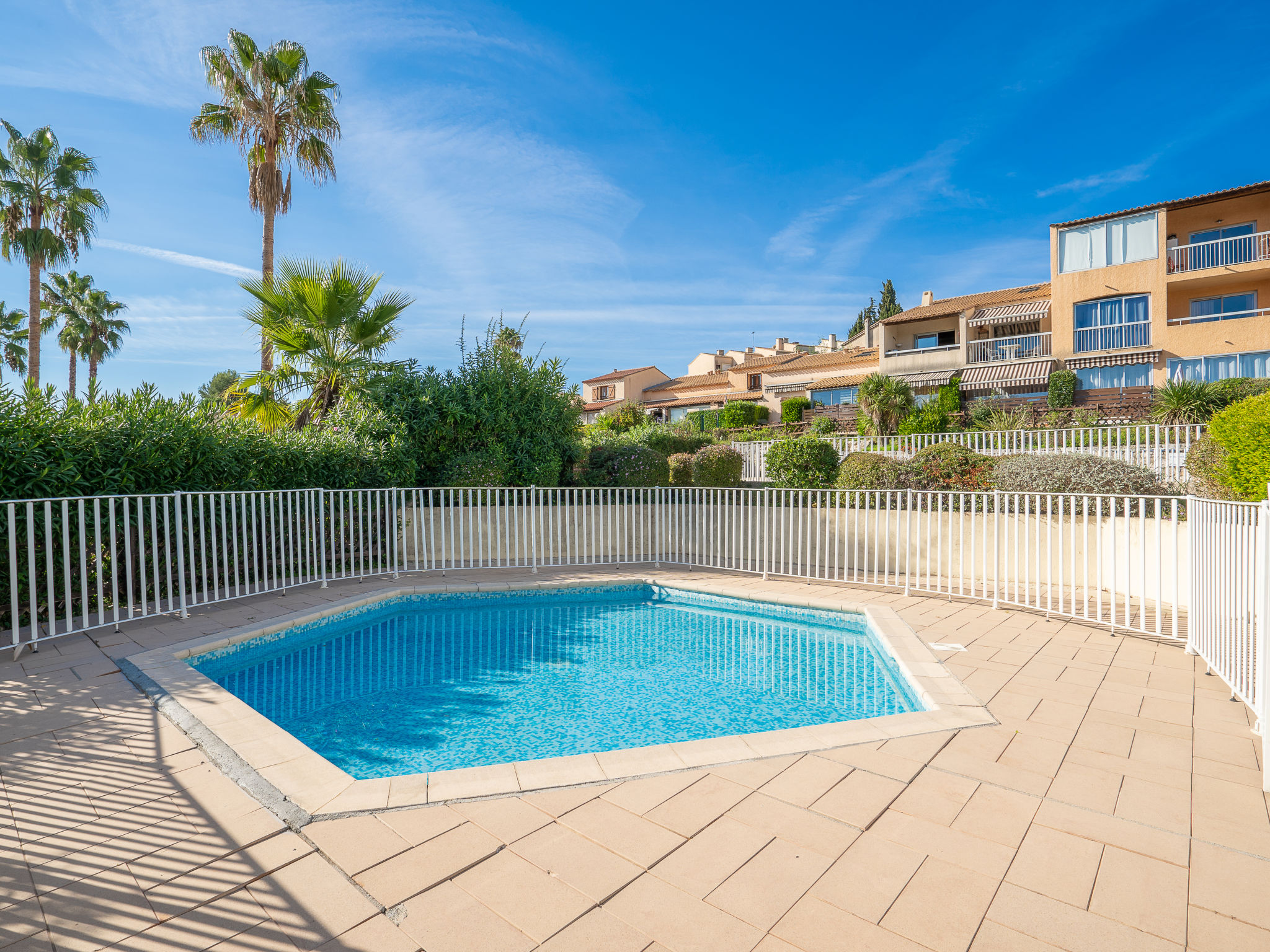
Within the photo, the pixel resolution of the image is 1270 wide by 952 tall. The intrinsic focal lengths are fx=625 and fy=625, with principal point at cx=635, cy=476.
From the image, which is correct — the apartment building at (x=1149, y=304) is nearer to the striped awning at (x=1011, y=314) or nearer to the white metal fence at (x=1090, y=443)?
the striped awning at (x=1011, y=314)

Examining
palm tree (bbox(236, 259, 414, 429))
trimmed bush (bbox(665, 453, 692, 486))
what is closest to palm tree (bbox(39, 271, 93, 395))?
palm tree (bbox(236, 259, 414, 429))

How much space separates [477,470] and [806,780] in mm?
9589

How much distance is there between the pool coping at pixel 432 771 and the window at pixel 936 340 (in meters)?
28.4

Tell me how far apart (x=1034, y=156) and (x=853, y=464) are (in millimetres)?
16629

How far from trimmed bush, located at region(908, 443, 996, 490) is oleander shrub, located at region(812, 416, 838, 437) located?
482 inches

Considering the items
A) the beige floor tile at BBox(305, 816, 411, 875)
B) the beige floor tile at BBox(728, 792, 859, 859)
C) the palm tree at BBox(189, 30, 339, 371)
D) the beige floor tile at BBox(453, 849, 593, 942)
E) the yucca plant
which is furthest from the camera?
the yucca plant

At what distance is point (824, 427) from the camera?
24.2 m

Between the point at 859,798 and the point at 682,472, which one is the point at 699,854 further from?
the point at 682,472

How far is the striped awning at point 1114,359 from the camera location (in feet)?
72.0

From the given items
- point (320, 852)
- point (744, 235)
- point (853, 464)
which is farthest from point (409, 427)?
point (744, 235)

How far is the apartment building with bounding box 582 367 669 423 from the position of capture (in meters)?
48.5

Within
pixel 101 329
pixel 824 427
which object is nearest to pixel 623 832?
pixel 824 427

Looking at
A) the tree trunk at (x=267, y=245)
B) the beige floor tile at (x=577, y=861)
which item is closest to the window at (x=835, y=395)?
the tree trunk at (x=267, y=245)

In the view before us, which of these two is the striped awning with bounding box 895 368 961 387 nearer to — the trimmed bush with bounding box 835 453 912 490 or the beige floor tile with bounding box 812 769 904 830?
the trimmed bush with bounding box 835 453 912 490
